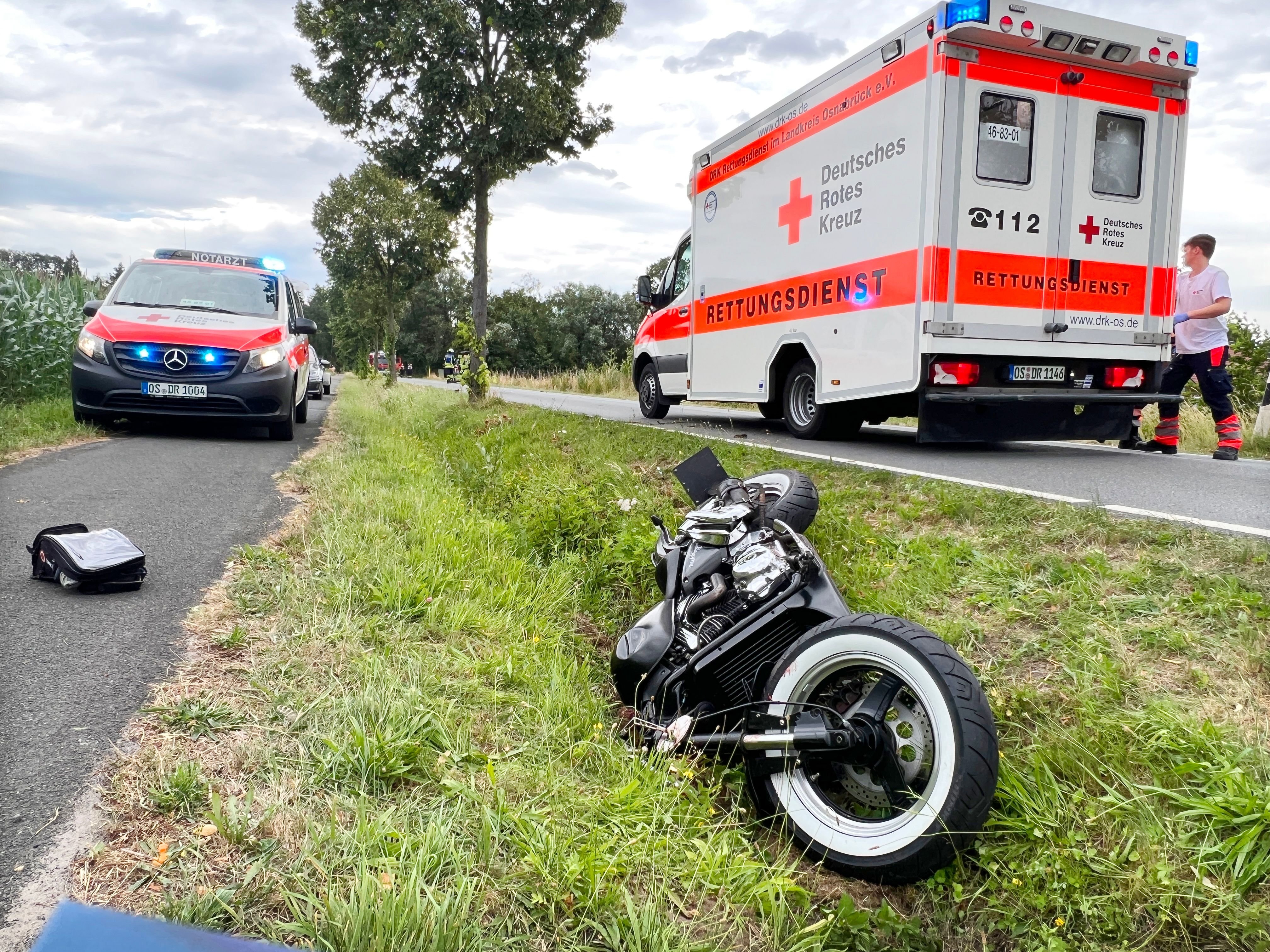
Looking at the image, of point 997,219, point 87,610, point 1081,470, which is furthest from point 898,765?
point 997,219

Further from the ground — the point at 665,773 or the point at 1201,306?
the point at 1201,306

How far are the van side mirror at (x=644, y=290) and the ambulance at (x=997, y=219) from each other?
Result: 3.79m

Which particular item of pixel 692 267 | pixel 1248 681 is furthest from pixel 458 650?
pixel 692 267

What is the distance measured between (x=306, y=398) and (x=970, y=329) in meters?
8.73

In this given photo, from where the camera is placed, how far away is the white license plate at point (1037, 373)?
717 centimetres

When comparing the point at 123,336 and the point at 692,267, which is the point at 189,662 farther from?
the point at 692,267

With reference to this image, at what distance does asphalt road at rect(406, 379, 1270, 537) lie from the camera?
450cm

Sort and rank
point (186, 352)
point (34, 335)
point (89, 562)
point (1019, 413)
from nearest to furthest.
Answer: point (89, 562) → point (1019, 413) → point (186, 352) → point (34, 335)

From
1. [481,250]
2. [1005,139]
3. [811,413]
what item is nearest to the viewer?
[1005,139]

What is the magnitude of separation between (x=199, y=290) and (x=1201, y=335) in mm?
10110

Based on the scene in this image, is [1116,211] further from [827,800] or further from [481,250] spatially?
[481,250]

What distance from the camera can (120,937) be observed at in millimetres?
1384

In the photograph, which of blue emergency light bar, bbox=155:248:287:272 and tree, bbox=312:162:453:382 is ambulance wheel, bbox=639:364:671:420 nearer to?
blue emergency light bar, bbox=155:248:287:272

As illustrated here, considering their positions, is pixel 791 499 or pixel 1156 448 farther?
pixel 1156 448
